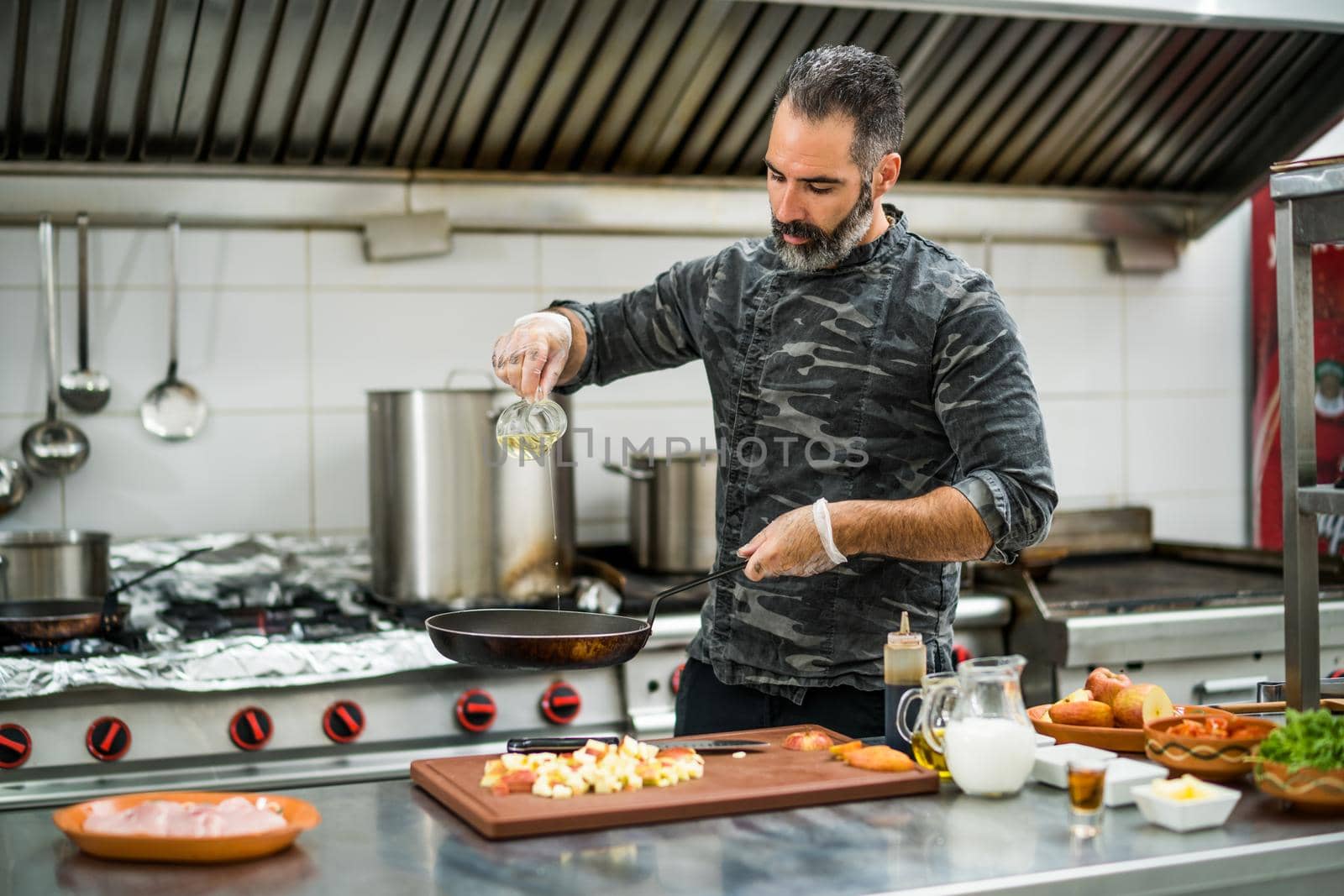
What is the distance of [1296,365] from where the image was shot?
165cm

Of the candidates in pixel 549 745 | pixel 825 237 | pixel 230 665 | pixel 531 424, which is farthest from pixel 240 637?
pixel 825 237

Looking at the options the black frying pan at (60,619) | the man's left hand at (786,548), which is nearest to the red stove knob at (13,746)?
the black frying pan at (60,619)

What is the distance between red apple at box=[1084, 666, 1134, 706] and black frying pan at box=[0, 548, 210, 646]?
60.7 inches

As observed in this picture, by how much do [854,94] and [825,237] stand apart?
7.7 inches

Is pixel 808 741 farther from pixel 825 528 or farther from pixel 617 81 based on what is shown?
pixel 617 81

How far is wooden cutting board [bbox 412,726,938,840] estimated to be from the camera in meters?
1.37

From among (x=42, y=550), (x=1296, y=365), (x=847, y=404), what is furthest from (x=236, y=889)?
(x=42, y=550)

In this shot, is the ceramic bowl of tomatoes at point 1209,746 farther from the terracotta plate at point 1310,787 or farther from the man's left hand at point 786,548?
the man's left hand at point 786,548

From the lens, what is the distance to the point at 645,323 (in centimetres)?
213

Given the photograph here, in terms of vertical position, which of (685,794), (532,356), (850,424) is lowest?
(685,794)

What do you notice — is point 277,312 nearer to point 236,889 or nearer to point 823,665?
point 823,665

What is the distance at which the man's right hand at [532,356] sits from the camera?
6.19ft

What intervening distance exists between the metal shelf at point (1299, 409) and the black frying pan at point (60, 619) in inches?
70.0

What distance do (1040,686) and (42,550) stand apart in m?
1.96
